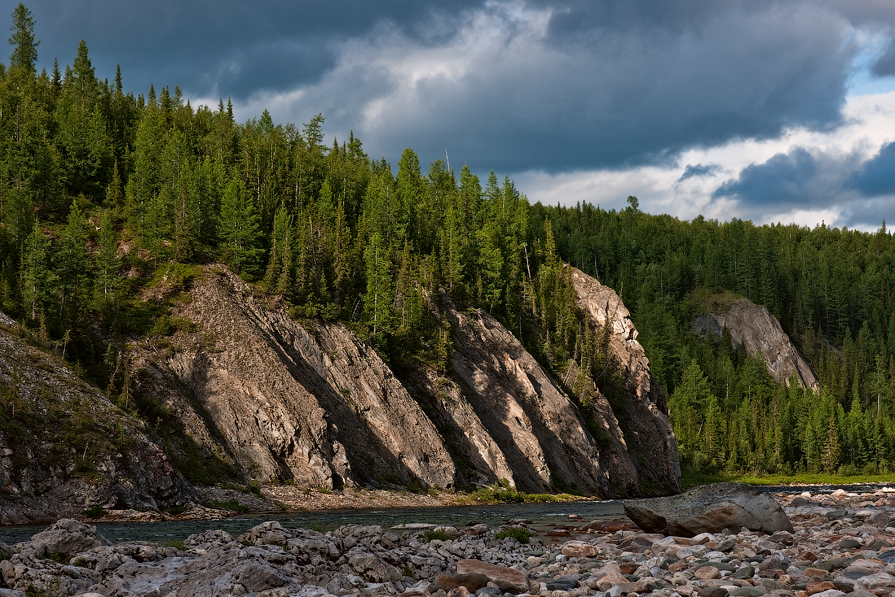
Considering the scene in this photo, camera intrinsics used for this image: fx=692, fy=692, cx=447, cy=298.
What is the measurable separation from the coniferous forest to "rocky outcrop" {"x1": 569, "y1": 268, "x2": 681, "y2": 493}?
3.24 metres

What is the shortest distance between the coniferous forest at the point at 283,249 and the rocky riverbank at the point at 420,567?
121 ft

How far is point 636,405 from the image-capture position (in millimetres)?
104188

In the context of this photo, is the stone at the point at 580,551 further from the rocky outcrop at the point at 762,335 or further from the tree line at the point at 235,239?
the rocky outcrop at the point at 762,335

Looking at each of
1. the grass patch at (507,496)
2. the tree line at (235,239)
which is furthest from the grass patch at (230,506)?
the grass patch at (507,496)

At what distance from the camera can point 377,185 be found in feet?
339

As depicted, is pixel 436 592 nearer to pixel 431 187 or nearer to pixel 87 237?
pixel 87 237

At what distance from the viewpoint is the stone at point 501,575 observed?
1584 centimetres

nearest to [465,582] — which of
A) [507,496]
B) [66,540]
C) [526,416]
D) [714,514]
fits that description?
[66,540]

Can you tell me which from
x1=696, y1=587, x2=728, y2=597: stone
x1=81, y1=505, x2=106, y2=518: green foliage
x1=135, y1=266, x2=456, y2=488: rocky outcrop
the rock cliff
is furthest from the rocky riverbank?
the rock cliff

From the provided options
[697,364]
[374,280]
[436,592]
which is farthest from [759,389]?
[436,592]

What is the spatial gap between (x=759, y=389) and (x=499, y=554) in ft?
526

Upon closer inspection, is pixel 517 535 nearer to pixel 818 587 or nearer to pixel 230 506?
pixel 818 587

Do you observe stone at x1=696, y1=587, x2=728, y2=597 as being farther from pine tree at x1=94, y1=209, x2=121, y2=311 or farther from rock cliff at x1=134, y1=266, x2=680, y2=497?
pine tree at x1=94, y1=209, x2=121, y2=311

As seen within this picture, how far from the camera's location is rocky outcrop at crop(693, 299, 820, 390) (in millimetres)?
178250
